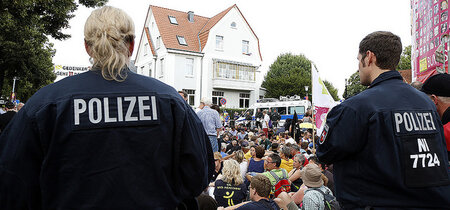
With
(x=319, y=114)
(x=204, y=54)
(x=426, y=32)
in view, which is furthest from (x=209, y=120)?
(x=204, y=54)

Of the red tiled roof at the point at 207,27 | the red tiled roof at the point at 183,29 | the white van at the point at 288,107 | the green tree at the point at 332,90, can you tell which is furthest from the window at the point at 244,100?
the green tree at the point at 332,90

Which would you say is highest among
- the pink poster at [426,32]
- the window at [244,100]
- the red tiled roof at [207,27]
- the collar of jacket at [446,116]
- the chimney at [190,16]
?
the chimney at [190,16]

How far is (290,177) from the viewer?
23.6ft

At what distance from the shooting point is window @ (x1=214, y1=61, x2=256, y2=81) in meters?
36.6

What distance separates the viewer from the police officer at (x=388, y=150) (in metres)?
2.10

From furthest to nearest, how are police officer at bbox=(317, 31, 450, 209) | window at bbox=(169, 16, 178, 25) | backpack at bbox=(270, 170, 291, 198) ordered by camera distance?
1. window at bbox=(169, 16, 178, 25)
2. backpack at bbox=(270, 170, 291, 198)
3. police officer at bbox=(317, 31, 450, 209)

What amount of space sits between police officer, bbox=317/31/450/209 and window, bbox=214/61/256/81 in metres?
34.4

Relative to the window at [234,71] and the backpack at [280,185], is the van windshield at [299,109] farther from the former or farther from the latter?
the backpack at [280,185]

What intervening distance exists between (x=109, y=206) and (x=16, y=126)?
547 millimetres

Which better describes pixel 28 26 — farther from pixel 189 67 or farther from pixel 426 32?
pixel 189 67

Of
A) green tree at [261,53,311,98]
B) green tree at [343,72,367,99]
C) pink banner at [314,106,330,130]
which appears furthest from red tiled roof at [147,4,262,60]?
green tree at [343,72,367,99]

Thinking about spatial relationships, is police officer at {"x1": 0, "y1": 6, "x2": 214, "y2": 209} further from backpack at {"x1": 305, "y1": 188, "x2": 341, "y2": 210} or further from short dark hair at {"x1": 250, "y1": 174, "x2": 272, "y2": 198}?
backpack at {"x1": 305, "y1": 188, "x2": 341, "y2": 210}

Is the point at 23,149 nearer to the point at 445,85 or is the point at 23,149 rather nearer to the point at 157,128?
the point at 157,128

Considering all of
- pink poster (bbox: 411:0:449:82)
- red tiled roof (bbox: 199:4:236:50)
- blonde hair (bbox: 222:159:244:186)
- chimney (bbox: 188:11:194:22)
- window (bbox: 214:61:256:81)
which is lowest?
blonde hair (bbox: 222:159:244:186)
